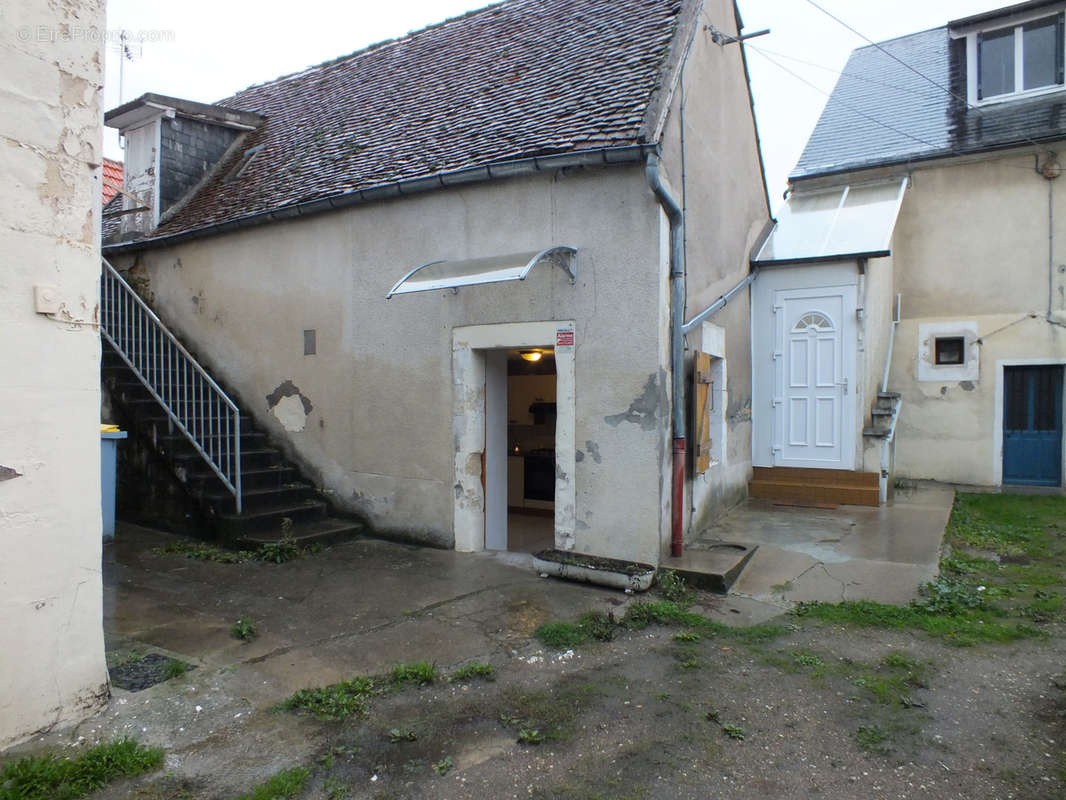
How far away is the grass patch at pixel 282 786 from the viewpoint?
283 centimetres

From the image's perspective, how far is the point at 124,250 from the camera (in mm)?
10000

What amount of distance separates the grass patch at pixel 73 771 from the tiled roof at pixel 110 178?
1170 centimetres

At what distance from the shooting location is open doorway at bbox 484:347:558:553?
7.13 metres

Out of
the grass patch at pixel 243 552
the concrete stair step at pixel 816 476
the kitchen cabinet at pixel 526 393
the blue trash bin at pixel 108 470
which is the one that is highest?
the kitchen cabinet at pixel 526 393

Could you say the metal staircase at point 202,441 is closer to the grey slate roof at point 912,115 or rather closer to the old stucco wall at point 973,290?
the old stucco wall at point 973,290

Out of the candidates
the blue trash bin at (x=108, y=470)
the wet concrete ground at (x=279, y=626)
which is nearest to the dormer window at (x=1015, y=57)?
the wet concrete ground at (x=279, y=626)

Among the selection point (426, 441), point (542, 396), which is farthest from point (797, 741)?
point (542, 396)

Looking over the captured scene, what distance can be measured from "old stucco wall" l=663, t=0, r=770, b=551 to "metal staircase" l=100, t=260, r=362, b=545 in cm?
415

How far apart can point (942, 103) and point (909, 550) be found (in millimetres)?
10198

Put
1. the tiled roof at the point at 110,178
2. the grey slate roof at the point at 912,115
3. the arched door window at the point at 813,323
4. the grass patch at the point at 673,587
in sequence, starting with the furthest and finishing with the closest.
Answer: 1. the tiled roof at the point at 110,178
2. the grey slate roof at the point at 912,115
3. the arched door window at the point at 813,323
4. the grass patch at the point at 673,587

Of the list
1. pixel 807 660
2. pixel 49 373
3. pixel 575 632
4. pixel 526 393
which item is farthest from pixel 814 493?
pixel 49 373

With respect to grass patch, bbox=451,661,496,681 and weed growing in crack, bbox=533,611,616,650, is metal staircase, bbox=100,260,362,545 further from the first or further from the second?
grass patch, bbox=451,661,496,681

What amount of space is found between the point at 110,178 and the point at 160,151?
15.9ft

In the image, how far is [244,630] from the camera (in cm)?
464
